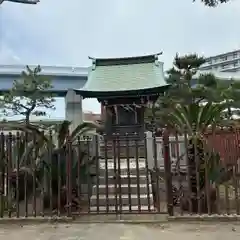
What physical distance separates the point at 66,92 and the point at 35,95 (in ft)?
25.9

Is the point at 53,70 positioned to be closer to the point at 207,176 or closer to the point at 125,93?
the point at 125,93

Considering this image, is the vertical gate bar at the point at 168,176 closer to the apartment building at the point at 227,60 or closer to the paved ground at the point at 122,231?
the paved ground at the point at 122,231

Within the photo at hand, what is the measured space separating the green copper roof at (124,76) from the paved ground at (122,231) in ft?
31.2

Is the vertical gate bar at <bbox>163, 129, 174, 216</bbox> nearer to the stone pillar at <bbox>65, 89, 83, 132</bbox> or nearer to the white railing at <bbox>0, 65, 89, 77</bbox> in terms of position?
the stone pillar at <bbox>65, 89, 83, 132</bbox>

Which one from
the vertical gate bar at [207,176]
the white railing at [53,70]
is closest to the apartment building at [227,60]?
the white railing at [53,70]

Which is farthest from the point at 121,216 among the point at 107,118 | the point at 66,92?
the point at 66,92

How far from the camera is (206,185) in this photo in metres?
7.82

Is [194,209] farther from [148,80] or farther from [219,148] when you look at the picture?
[148,80]

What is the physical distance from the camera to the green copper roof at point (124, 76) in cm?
1661

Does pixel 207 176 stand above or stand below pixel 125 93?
below

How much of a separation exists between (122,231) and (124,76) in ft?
42.9

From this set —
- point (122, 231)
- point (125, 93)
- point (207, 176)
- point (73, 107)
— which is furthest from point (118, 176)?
point (73, 107)

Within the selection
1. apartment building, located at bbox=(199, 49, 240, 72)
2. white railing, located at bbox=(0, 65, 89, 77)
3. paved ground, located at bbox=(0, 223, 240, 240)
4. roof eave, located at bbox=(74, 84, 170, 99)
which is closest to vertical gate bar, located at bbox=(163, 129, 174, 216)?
paved ground, located at bbox=(0, 223, 240, 240)

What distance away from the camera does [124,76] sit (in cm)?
1933
